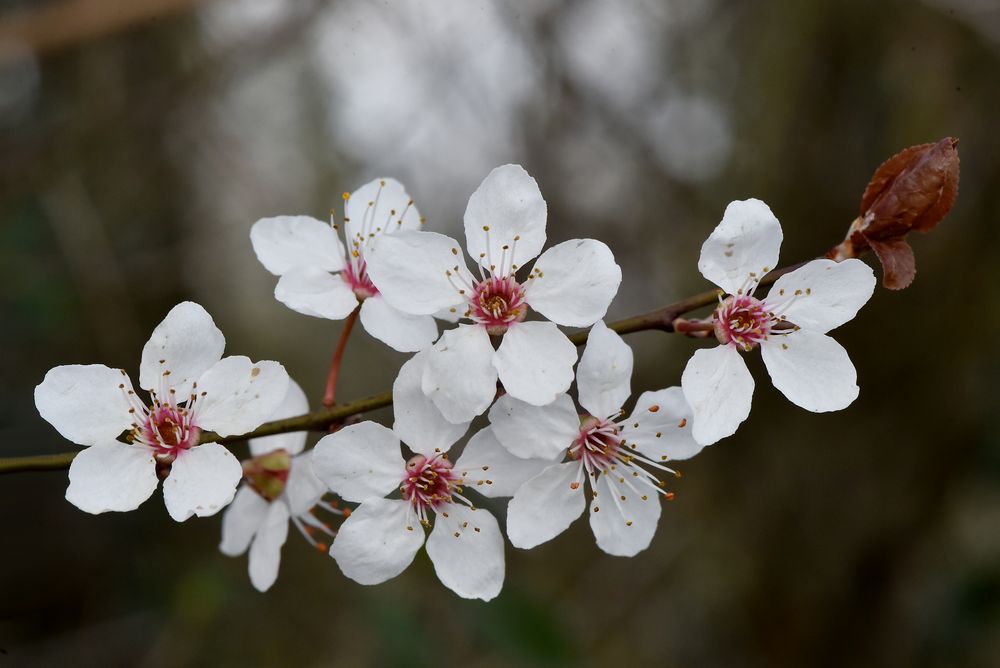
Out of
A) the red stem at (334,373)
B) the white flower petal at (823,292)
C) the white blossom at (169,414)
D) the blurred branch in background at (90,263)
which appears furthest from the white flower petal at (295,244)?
the blurred branch in background at (90,263)

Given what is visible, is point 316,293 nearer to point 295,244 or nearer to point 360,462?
point 295,244

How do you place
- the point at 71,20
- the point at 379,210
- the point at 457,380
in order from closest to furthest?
the point at 457,380, the point at 379,210, the point at 71,20

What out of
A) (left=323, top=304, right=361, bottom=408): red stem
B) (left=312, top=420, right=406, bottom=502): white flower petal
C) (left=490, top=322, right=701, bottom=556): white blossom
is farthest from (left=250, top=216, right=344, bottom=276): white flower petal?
(left=490, top=322, right=701, bottom=556): white blossom

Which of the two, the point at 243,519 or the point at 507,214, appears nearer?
the point at 507,214

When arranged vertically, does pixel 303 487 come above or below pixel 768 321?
below

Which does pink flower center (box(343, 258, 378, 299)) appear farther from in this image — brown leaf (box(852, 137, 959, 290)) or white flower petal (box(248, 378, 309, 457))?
brown leaf (box(852, 137, 959, 290))

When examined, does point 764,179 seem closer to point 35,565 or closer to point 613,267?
point 613,267

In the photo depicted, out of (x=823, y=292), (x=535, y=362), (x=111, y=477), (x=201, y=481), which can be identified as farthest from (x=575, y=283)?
(x=111, y=477)
